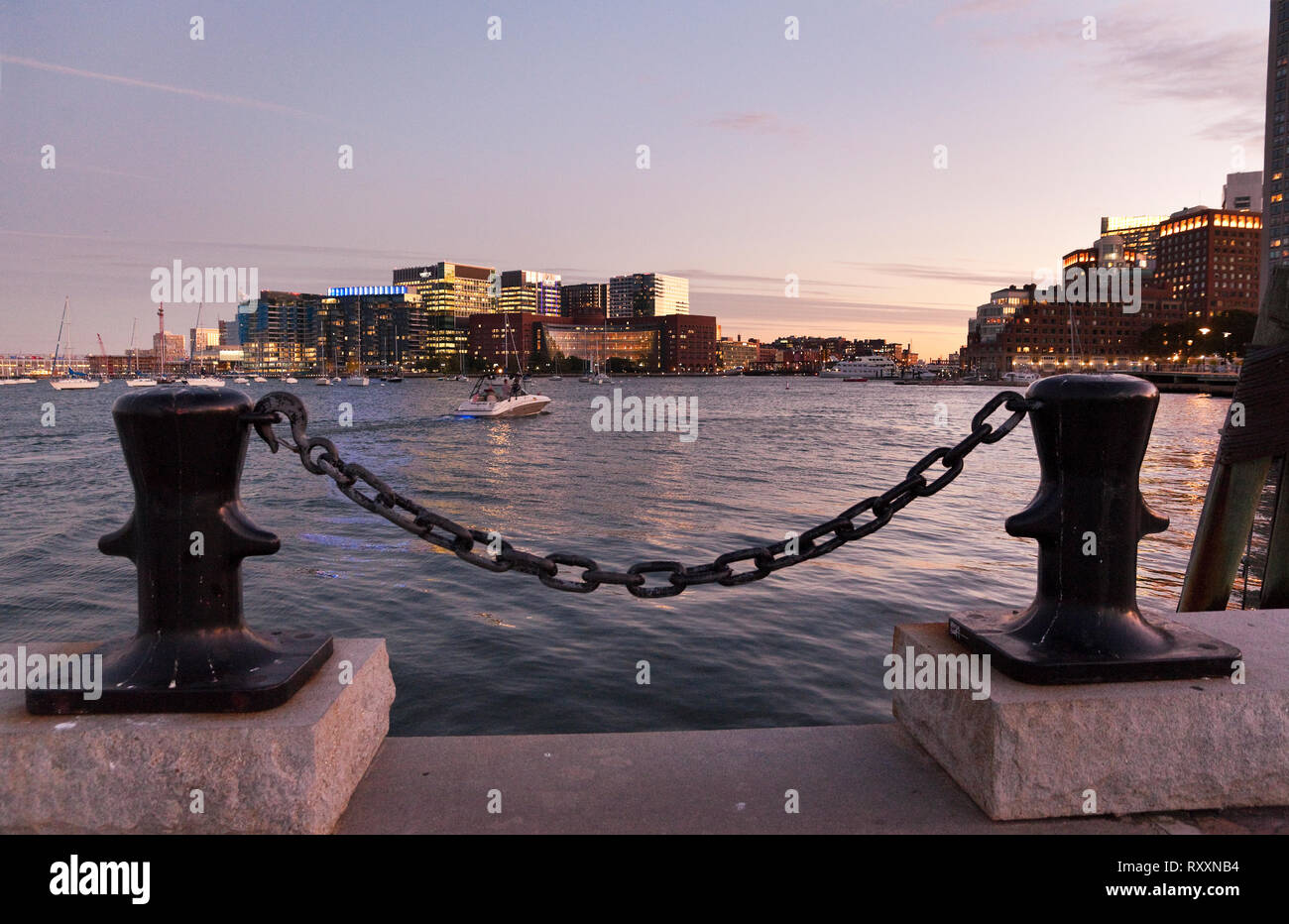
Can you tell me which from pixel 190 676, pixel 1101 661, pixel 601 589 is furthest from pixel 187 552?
pixel 601 589

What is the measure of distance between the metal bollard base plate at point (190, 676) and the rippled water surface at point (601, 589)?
15.6 feet

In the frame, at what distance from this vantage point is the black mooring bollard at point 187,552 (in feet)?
8.81

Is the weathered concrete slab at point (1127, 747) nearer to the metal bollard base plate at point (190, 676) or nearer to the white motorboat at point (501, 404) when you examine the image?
→ the metal bollard base plate at point (190, 676)

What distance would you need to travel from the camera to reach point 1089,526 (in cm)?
298

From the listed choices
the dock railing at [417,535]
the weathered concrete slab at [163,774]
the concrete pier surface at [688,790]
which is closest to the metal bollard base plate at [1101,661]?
the dock railing at [417,535]

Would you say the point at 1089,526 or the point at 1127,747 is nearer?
the point at 1127,747

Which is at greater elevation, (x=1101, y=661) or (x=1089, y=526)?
(x=1089, y=526)

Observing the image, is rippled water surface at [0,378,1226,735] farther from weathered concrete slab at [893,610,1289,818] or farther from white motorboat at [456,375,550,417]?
white motorboat at [456,375,550,417]

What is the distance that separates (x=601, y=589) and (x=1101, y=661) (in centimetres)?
1045

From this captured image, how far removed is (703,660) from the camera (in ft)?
30.1

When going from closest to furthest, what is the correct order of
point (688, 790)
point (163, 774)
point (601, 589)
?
1. point (163, 774)
2. point (688, 790)
3. point (601, 589)

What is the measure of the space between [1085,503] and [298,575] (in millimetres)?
13569

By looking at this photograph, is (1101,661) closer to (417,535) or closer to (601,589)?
(417,535)
